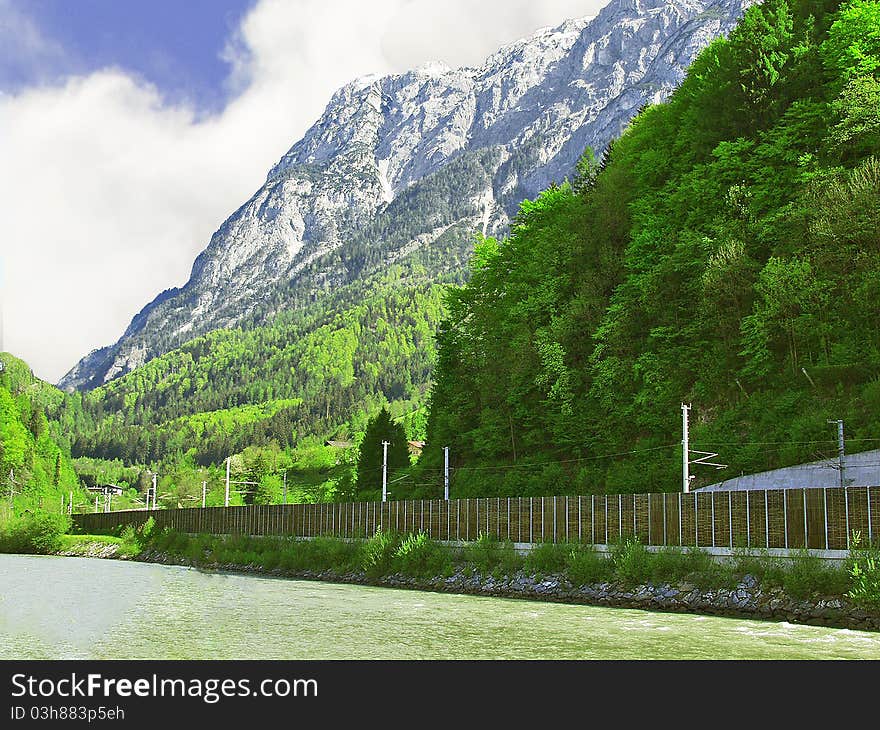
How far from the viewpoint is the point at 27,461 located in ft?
507

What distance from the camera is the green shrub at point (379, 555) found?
51125 millimetres

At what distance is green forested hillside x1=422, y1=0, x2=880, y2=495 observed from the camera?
4438 cm

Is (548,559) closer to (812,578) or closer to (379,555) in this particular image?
(379,555)

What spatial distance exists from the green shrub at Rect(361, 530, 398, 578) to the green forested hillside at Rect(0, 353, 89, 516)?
3627 inches

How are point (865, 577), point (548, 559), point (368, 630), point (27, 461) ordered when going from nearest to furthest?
1. point (368, 630)
2. point (865, 577)
3. point (548, 559)
4. point (27, 461)

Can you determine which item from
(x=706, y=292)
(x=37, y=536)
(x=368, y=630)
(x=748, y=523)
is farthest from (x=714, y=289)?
(x=37, y=536)

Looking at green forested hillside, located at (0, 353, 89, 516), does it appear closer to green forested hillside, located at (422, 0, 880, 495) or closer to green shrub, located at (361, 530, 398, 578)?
green shrub, located at (361, 530, 398, 578)

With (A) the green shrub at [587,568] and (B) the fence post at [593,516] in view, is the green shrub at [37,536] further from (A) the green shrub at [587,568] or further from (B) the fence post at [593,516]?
(A) the green shrub at [587,568]

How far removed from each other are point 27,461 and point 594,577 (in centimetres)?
13890

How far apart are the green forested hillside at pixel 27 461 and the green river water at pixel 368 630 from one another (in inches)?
4029
